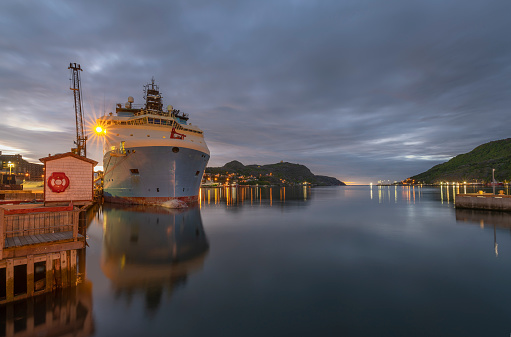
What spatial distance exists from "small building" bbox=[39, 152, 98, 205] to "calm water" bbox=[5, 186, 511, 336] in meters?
4.24

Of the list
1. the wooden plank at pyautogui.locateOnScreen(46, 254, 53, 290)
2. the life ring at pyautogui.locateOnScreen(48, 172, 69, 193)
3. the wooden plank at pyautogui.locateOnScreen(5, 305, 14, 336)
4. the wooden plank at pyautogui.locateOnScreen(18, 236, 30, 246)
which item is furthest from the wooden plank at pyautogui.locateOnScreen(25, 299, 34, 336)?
the life ring at pyautogui.locateOnScreen(48, 172, 69, 193)

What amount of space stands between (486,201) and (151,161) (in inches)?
2018

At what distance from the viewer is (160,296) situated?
409 inches

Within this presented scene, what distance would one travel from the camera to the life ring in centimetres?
1444

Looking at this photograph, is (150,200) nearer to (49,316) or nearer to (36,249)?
(36,249)

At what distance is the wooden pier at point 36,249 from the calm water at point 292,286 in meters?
1.20

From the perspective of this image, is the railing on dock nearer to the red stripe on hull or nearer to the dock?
the red stripe on hull

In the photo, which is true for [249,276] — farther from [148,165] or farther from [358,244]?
[148,165]

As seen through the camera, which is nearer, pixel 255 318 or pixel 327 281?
pixel 255 318

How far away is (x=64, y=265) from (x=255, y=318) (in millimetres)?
8545

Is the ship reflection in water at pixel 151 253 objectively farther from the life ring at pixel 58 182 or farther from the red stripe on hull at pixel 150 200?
the red stripe on hull at pixel 150 200

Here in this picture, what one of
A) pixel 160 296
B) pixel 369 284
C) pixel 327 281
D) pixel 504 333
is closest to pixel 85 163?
pixel 160 296

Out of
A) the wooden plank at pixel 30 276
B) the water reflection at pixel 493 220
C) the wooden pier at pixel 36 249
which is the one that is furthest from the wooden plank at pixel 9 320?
the water reflection at pixel 493 220

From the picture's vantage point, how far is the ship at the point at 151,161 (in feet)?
113
